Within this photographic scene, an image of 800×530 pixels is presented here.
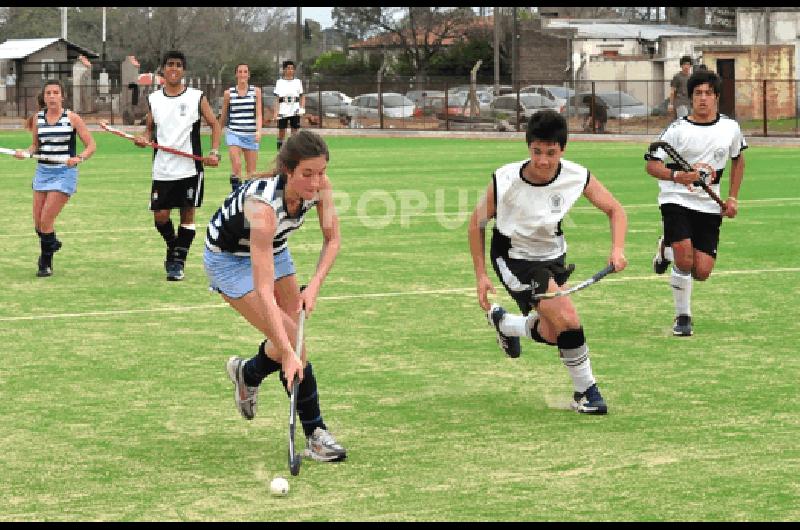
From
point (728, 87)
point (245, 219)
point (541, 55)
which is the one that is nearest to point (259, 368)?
point (245, 219)

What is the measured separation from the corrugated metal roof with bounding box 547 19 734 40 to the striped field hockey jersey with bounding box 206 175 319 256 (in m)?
80.1

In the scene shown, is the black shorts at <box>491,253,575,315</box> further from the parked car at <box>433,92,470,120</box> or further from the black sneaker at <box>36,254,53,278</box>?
the parked car at <box>433,92,470,120</box>

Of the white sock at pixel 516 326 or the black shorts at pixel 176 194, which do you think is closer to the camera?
the white sock at pixel 516 326

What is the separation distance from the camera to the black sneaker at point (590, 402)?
9.09m

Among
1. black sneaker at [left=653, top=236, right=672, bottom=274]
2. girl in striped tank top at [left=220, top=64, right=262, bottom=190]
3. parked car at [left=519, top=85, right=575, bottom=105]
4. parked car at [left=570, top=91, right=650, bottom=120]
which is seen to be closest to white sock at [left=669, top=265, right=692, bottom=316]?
black sneaker at [left=653, top=236, right=672, bottom=274]

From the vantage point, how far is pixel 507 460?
7.95 meters

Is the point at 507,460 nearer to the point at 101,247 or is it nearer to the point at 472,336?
the point at 472,336

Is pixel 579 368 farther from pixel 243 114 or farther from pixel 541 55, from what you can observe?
pixel 541 55

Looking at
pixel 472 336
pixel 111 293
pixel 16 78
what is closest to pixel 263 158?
pixel 111 293

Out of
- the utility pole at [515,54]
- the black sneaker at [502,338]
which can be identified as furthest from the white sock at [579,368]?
the utility pole at [515,54]

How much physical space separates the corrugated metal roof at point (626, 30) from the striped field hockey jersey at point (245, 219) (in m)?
80.1

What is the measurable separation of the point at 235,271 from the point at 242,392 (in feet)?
2.38

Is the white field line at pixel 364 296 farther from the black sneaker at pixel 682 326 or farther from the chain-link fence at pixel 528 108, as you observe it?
the chain-link fence at pixel 528 108

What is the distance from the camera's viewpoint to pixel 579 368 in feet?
30.0
